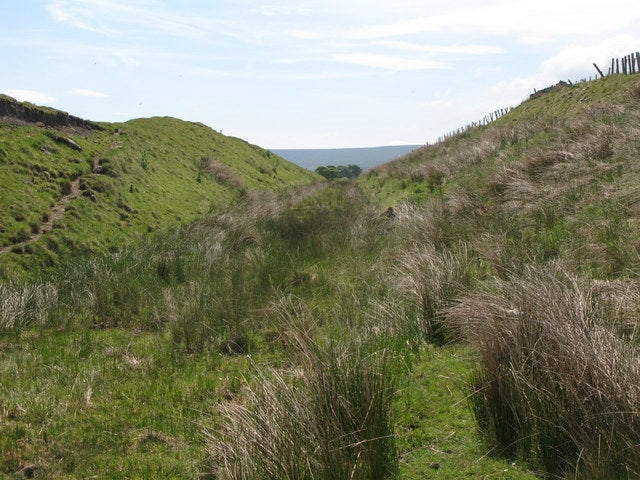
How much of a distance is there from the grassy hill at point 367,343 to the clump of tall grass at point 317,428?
15 millimetres

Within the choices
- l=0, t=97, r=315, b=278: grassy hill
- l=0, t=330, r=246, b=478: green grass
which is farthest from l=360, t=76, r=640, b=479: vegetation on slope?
l=0, t=97, r=315, b=278: grassy hill

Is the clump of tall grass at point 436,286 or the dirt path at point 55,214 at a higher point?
the dirt path at point 55,214

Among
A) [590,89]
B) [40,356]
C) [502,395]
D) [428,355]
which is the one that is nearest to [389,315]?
[428,355]

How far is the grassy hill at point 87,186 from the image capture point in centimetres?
1472

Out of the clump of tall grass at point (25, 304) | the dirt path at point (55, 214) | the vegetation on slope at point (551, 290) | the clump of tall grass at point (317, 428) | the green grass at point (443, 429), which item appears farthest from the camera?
the dirt path at point (55, 214)

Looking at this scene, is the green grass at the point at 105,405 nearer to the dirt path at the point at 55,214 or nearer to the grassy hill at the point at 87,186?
the grassy hill at the point at 87,186

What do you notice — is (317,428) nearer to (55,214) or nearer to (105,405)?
(105,405)

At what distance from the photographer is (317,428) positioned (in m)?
3.47

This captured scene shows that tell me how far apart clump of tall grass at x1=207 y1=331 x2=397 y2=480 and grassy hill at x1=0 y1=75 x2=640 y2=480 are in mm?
15

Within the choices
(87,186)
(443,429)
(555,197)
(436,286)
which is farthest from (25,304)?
Result: (87,186)

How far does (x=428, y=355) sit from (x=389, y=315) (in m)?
0.98

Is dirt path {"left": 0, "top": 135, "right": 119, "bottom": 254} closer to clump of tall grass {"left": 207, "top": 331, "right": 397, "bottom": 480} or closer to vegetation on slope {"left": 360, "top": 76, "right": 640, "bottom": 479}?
vegetation on slope {"left": 360, "top": 76, "right": 640, "bottom": 479}

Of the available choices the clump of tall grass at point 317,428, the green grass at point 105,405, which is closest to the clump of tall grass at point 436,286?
the clump of tall grass at point 317,428

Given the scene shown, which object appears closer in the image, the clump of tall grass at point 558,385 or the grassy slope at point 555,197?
the clump of tall grass at point 558,385
